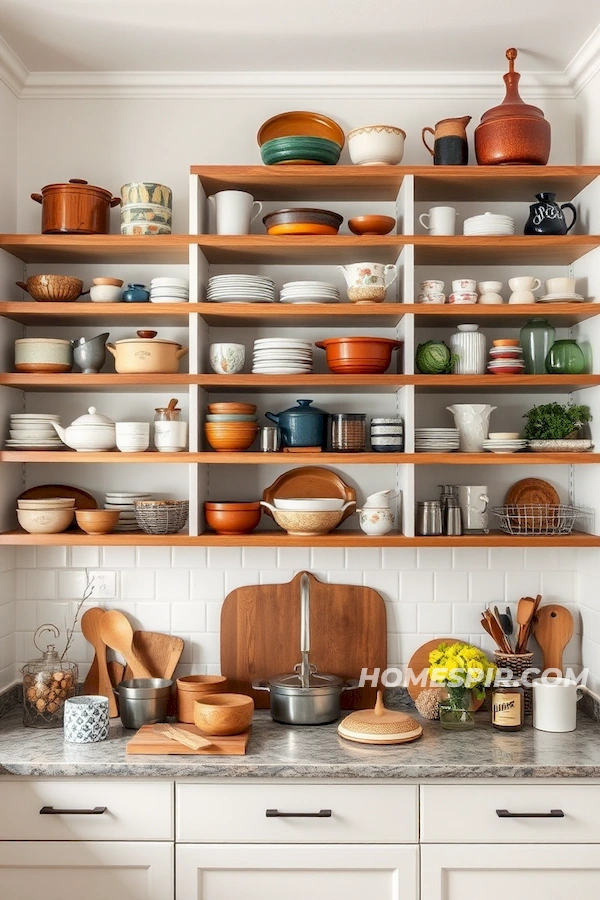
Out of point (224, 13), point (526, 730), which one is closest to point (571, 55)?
point (224, 13)

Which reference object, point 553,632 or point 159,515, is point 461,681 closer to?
point 553,632

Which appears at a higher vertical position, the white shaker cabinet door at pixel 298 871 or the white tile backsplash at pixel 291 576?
the white tile backsplash at pixel 291 576

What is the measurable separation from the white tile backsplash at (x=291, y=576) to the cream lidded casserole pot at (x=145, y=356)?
0.62 m

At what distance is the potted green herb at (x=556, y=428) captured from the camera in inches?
106

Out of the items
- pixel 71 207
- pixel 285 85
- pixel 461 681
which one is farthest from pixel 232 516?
pixel 285 85

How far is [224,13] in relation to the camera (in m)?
2.48

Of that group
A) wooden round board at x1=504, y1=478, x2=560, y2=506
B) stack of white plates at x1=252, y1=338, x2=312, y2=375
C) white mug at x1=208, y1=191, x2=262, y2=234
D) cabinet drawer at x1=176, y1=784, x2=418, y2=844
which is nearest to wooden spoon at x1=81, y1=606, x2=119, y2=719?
cabinet drawer at x1=176, y1=784, x2=418, y2=844

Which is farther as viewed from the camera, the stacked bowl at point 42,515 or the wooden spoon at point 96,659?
the wooden spoon at point 96,659

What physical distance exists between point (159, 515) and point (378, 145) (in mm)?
1309

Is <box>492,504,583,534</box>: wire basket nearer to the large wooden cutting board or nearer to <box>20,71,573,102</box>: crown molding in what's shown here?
the large wooden cutting board

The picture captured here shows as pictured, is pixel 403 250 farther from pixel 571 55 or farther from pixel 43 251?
pixel 43 251

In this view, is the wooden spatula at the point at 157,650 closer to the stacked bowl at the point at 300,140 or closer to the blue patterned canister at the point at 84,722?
the blue patterned canister at the point at 84,722

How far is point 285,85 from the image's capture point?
2.92 meters

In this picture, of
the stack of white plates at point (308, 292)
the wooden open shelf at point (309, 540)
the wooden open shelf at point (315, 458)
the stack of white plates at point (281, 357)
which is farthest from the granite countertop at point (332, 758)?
the stack of white plates at point (308, 292)
